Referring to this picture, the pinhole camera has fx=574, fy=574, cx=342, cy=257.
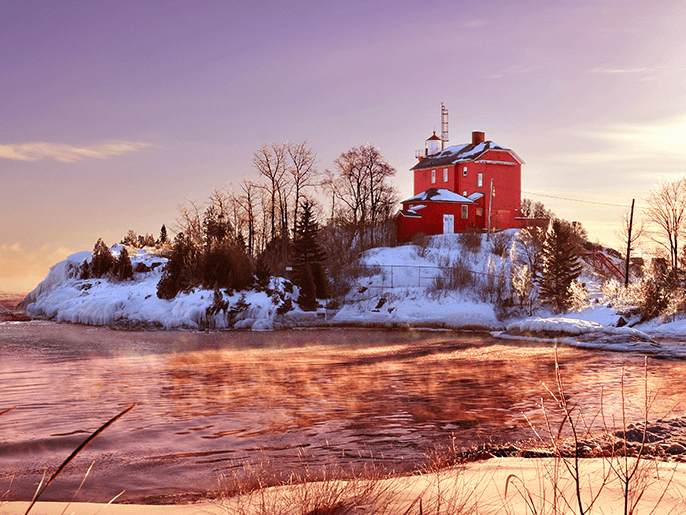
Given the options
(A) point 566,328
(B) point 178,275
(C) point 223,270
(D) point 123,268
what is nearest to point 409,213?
(C) point 223,270

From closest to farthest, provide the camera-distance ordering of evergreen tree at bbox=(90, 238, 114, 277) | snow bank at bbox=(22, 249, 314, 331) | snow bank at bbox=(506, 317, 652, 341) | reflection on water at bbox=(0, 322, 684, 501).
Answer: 1. reflection on water at bbox=(0, 322, 684, 501)
2. snow bank at bbox=(506, 317, 652, 341)
3. snow bank at bbox=(22, 249, 314, 331)
4. evergreen tree at bbox=(90, 238, 114, 277)

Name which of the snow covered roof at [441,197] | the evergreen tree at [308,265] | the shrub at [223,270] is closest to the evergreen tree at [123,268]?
the shrub at [223,270]

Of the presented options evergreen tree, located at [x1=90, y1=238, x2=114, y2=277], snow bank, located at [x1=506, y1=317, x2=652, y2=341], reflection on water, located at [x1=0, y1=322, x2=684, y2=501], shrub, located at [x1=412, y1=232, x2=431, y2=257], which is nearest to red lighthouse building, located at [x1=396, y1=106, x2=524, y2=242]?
shrub, located at [x1=412, y1=232, x2=431, y2=257]

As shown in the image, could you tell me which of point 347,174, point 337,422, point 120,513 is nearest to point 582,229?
point 347,174

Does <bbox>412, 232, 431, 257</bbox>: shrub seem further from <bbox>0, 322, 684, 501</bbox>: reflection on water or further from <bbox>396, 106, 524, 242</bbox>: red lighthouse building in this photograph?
<bbox>0, 322, 684, 501</bbox>: reflection on water

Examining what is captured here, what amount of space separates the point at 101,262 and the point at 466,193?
35176 mm

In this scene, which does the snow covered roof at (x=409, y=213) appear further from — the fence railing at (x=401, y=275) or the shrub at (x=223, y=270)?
the shrub at (x=223, y=270)

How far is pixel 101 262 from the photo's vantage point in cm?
4022

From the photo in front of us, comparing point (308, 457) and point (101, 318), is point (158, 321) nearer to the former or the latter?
point (101, 318)

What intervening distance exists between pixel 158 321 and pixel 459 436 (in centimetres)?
2796

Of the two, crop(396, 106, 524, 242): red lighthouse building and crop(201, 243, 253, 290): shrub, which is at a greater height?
crop(396, 106, 524, 242): red lighthouse building

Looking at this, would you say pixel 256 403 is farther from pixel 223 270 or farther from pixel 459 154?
pixel 459 154

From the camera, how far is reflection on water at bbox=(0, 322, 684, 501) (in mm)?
7242

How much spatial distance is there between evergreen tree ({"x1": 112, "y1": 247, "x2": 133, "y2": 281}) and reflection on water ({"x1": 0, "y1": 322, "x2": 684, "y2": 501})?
17021 mm
